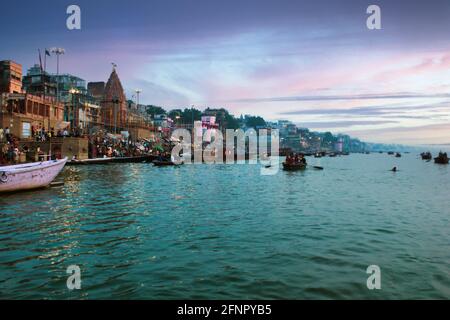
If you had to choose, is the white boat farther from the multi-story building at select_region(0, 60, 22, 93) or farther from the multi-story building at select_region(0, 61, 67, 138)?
the multi-story building at select_region(0, 60, 22, 93)

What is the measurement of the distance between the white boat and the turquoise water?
1.03 m

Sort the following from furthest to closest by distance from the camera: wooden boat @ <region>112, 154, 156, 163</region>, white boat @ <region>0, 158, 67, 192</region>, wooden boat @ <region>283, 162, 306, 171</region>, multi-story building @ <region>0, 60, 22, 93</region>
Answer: wooden boat @ <region>112, 154, 156, 163</region>, multi-story building @ <region>0, 60, 22, 93</region>, wooden boat @ <region>283, 162, 306, 171</region>, white boat @ <region>0, 158, 67, 192</region>

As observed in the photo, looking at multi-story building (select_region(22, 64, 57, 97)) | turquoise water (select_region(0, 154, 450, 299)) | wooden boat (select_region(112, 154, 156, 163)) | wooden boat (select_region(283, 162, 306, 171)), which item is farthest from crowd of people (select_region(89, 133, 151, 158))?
turquoise water (select_region(0, 154, 450, 299))

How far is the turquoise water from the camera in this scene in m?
8.50

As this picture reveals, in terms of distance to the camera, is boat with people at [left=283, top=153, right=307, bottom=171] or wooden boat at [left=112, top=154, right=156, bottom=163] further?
wooden boat at [left=112, top=154, right=156, bottom=163]

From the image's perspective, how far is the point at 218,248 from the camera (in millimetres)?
11844

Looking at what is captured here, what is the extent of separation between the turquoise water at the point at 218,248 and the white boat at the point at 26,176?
3.37 ft

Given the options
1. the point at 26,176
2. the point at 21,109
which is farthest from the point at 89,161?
the point at 26,176

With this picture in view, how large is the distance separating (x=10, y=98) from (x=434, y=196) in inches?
2172

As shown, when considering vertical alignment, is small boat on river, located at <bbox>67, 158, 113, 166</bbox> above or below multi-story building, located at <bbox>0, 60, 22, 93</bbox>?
below

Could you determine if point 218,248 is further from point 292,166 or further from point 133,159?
point 133,159

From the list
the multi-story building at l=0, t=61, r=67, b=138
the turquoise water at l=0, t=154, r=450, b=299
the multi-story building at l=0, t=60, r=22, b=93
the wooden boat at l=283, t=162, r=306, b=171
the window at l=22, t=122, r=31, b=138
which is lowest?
the turquoise water at l=0, t=154, r=450, b=299

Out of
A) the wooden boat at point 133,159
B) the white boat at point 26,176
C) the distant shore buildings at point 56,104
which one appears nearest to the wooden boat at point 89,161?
the wooden boat at point 133,159
